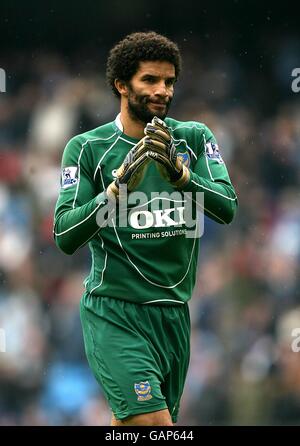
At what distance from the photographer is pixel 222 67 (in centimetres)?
1005

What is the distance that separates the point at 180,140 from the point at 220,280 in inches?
163

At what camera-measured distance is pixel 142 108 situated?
505cm

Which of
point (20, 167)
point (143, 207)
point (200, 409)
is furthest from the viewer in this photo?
point (20, 167)

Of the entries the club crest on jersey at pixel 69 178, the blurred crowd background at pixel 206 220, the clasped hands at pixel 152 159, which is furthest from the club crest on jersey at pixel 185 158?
the blurred crowd background at pixel 206 220

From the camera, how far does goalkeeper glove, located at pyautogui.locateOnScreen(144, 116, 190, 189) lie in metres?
4.68

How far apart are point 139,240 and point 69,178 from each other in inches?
17.4

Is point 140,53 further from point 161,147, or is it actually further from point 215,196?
point 215,196

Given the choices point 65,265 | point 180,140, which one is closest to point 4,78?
point 65,265

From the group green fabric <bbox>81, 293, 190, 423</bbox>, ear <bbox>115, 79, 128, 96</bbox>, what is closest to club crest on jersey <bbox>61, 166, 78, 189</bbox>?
ear <bbox>115, 79, 128, 96</bbox>

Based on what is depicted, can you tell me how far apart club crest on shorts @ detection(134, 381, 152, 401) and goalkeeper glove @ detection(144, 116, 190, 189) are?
97cm

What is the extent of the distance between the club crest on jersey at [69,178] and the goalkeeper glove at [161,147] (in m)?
0.48

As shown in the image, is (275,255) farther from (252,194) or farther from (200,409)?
(200,409)

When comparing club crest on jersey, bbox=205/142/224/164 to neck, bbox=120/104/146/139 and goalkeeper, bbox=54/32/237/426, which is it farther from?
neck, bbox=120/104/146/139

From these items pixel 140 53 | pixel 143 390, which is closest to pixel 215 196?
pixel 140 53
